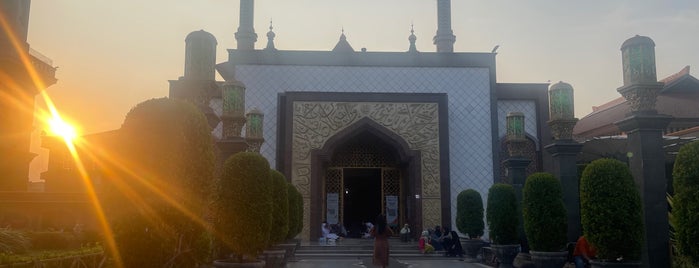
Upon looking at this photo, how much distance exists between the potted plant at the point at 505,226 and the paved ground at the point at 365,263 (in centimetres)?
87

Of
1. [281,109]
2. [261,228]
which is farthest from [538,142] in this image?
[261,228]

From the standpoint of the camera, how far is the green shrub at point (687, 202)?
6.33m

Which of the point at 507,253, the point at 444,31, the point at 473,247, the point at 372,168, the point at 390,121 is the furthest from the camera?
the point at 444,31

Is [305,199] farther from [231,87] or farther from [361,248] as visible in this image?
[231,87]

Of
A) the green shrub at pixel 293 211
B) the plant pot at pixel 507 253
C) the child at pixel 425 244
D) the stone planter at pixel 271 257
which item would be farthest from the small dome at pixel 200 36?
the child at pixel 425 244

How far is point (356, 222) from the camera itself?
26.9m

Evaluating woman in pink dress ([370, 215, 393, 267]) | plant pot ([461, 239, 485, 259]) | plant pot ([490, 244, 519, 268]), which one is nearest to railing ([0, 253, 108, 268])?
woman in pink dress ([370, 215, 393, 267])

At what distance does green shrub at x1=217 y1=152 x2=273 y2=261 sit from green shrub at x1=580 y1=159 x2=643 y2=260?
183 inches

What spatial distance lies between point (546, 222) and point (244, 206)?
556 cm

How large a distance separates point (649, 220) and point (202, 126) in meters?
6.19

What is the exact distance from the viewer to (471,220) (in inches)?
626

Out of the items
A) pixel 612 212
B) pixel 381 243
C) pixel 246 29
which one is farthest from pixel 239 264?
pixel 246 29

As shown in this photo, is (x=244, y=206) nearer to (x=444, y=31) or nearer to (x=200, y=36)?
(x=200, y=36)

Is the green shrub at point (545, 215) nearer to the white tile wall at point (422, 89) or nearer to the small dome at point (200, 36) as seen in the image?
the small dome at point (200, 36)
